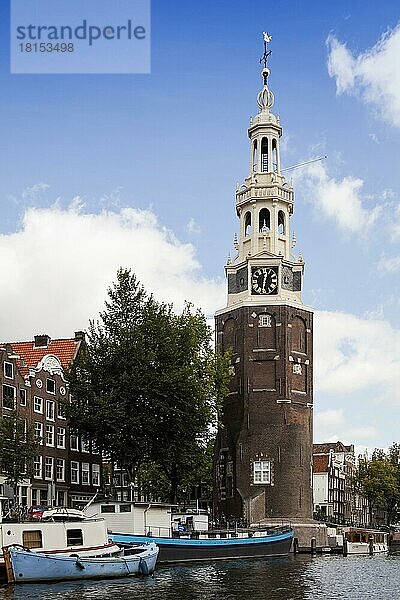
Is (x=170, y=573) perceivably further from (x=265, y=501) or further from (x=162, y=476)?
(x=162, y=476)

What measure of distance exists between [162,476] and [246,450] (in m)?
9.47

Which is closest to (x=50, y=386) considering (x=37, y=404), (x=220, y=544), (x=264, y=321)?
(x=37, y=404)

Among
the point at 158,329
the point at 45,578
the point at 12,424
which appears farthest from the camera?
the point at 158,329

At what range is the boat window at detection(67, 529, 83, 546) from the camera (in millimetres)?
48844

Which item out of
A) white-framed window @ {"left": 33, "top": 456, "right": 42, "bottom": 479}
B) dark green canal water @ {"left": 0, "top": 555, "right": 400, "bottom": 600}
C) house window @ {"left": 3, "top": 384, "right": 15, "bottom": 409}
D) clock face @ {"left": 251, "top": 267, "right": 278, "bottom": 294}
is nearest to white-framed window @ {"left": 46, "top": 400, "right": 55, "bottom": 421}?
white-framed window @ {"left": 33, "top": 456, "right": 42, "bottom": 479}

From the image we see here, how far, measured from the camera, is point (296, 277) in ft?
289

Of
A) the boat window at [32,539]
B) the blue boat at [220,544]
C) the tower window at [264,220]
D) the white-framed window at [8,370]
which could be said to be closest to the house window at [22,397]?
the white-framed window at [8,370]

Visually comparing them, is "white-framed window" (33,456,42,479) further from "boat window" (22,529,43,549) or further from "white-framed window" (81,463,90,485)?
"boat window" (22,529,43,549)

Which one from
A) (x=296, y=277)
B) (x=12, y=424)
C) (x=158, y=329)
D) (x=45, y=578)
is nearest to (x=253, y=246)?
(x=296, y=277)

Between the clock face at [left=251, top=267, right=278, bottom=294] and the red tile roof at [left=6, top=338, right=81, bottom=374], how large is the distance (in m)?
16.8

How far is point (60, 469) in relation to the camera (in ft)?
245

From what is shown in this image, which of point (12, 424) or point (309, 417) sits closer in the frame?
point (12, 424)

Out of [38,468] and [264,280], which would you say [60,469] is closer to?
[38,468]

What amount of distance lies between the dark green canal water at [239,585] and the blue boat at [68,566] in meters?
0.95
